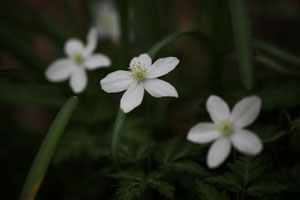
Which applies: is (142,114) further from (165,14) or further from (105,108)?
(165,14)

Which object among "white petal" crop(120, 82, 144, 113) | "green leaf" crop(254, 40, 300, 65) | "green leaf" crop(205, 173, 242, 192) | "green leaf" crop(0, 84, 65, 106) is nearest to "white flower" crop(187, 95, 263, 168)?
"green leaf" crop(205, 173, 242, 192)

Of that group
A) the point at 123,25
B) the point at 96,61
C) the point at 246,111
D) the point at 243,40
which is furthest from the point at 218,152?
the point at 123,25

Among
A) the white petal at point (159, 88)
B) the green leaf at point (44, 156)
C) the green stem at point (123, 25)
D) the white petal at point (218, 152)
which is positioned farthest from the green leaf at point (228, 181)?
the green stem at point (123, 25)

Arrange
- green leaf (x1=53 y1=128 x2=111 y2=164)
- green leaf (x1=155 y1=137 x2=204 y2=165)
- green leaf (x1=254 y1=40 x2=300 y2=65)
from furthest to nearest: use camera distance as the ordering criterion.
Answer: green leaf (x1=254 y1=40 x2=300 y2=65) → green leaf (x1=53 y1=128 x2=111 y2=164) → green leaf (x1=155 y1=137 x2=204 y2=165)

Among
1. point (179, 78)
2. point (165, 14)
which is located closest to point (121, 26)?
point (165, 14)

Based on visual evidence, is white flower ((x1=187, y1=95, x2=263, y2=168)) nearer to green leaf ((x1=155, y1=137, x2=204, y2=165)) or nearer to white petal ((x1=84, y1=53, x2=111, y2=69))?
green leaf ((x1=155, y1=137, x2=204, y2=165))
